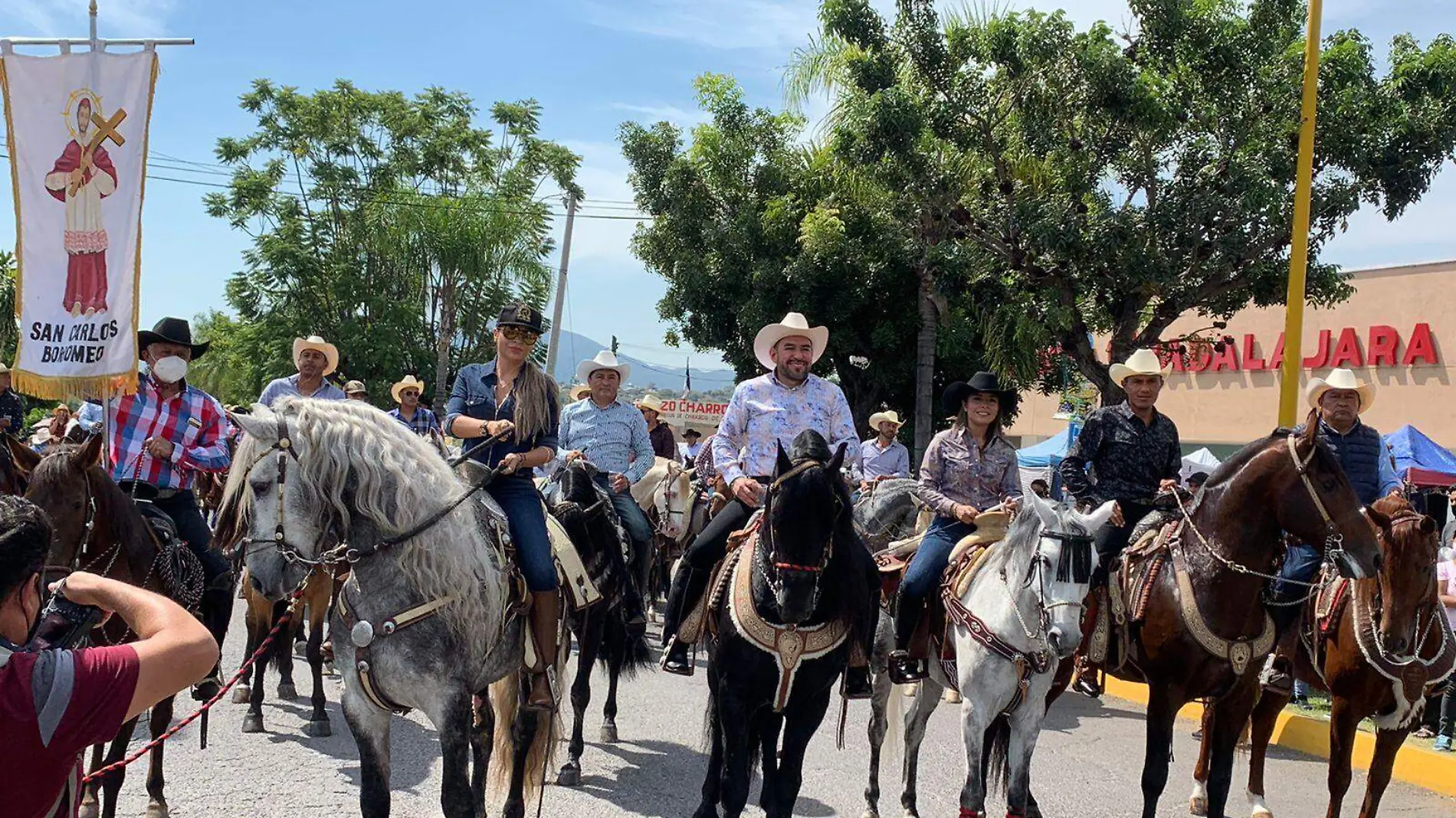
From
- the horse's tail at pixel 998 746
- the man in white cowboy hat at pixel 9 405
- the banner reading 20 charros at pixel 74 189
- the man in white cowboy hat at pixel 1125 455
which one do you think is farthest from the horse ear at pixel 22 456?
the man in white cowboy hat at pixel 1125 455

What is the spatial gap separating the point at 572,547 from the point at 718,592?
89 cm

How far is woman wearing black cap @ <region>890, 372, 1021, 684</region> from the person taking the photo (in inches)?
259

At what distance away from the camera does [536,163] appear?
127 ft

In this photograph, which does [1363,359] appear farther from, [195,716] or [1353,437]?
[195,716]

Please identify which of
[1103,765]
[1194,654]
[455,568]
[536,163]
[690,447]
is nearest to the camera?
[455,568]

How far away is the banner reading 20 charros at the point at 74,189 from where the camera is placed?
20.4ft

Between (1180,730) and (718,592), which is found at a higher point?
(718,592)

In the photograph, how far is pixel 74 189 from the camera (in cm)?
623

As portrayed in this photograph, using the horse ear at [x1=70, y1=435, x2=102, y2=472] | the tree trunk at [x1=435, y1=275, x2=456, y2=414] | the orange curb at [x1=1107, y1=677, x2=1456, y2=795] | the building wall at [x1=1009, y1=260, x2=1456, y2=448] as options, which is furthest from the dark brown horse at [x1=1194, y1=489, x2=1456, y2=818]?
the tree trunk at [x1=435, y1=275, x2=456, y2=414]

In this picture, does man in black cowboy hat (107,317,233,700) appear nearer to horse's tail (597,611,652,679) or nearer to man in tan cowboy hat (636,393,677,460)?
horse's tail (597,611,652,679)

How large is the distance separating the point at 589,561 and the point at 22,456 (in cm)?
321

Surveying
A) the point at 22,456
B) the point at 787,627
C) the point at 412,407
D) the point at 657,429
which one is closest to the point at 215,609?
the point at 22,456

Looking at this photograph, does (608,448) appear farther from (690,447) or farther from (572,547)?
(690,447)

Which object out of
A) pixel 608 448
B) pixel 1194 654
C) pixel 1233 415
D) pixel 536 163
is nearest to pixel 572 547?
pixel 608 448
